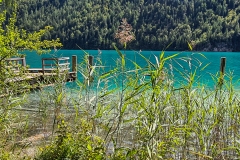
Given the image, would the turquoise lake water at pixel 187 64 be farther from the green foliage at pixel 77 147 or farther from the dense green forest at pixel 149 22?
→ the dense green forest at pixel 149 22

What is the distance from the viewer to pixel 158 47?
369 ft

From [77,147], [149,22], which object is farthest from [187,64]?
[149,22]

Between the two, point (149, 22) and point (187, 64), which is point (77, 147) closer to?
point (187, 64)

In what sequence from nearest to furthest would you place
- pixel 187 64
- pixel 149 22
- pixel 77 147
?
pixel 77 147 < pixel 187 64 < pixel 149 22

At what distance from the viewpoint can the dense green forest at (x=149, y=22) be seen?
378 ft

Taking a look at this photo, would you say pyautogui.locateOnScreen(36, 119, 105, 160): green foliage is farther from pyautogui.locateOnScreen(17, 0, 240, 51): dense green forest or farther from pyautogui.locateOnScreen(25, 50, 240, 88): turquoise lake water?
pyautogui.locateOnScreen(17, 0, 240, 51): dense green forest

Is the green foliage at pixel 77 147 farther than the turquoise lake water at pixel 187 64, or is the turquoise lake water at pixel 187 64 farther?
the turquoise lake water at pixel 187 64

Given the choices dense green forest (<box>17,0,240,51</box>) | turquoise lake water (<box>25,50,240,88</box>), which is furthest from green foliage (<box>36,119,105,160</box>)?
dense green forest (<box>17,0,240,51</box>)

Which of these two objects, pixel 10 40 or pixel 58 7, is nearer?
pixel 10 40

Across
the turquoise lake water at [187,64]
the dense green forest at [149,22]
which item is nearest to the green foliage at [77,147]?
the turquoise lake water at [187,64]

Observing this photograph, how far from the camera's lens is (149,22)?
460ft

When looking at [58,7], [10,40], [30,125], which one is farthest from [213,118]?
[58,7]

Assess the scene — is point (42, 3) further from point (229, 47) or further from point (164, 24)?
point (229, 47)

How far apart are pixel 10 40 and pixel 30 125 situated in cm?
328
